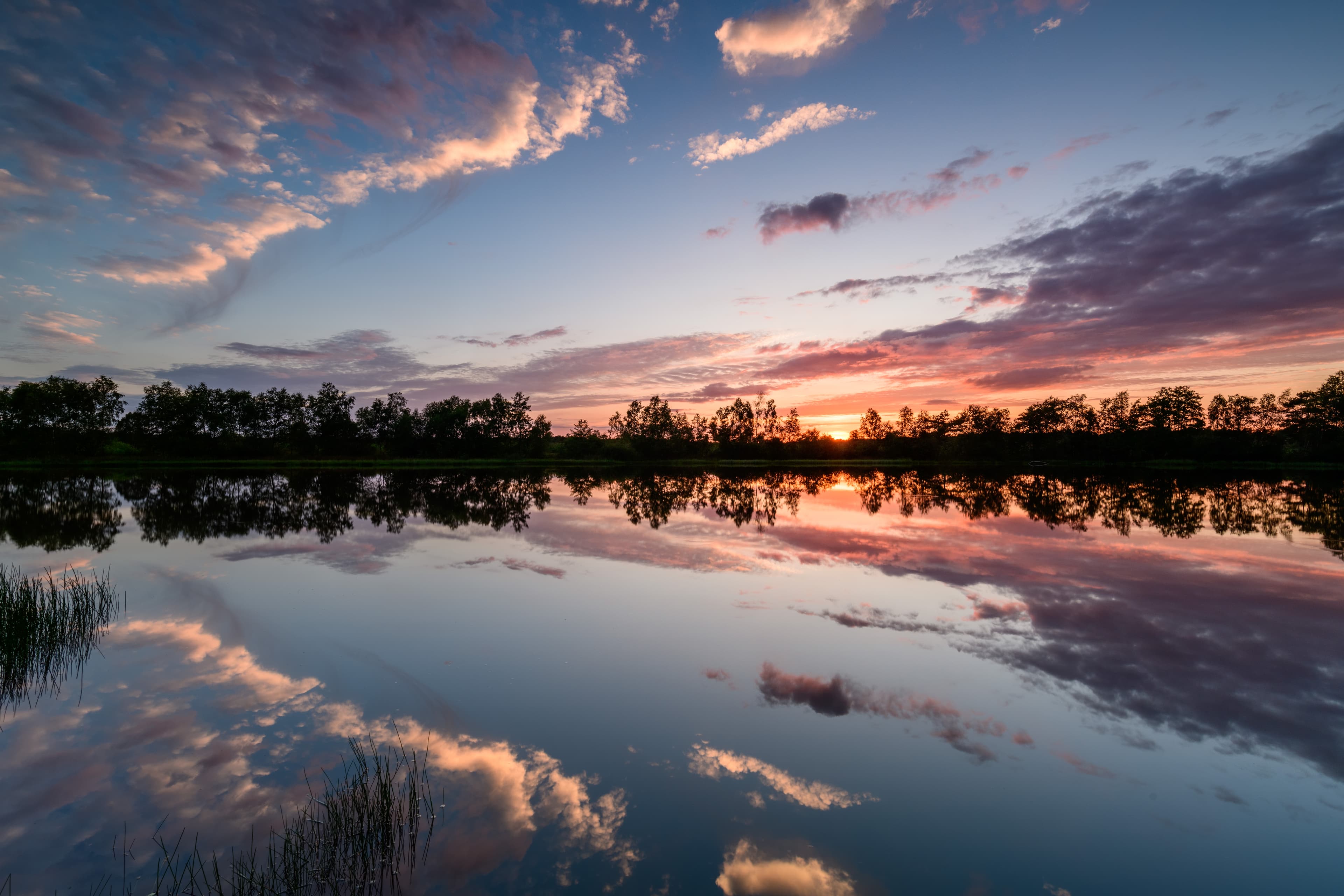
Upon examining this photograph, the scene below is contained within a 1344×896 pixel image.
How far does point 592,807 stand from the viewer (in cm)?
514

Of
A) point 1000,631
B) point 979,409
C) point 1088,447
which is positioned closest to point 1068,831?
point 1000,631

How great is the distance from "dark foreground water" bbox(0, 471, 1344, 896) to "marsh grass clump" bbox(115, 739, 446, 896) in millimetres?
196

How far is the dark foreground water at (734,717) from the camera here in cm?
459

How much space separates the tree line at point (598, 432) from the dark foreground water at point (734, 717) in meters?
92.7

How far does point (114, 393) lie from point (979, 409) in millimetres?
177413

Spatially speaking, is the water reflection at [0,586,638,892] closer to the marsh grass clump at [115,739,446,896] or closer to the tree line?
the marsh grass clump at [115,739,446,896]

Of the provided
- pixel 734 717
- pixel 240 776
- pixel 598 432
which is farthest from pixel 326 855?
pixel 598 432

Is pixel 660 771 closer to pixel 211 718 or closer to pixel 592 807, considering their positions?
pixel 592 807

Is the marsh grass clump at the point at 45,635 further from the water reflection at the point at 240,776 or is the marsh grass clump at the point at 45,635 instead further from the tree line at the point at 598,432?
the tree line at the point at 598,432

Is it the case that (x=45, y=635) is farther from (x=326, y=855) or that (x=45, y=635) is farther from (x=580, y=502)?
(x=580, y=502)

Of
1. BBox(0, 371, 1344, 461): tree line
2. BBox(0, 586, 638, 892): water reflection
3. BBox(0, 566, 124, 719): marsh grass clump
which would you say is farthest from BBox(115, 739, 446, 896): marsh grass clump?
BBox(0, 371, 1344, 461): tree line

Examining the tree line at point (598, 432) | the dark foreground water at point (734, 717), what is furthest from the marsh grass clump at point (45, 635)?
the tree line at point (598, 432)

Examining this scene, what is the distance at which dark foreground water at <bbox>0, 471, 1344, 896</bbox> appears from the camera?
4.59 m

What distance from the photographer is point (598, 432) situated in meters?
118
